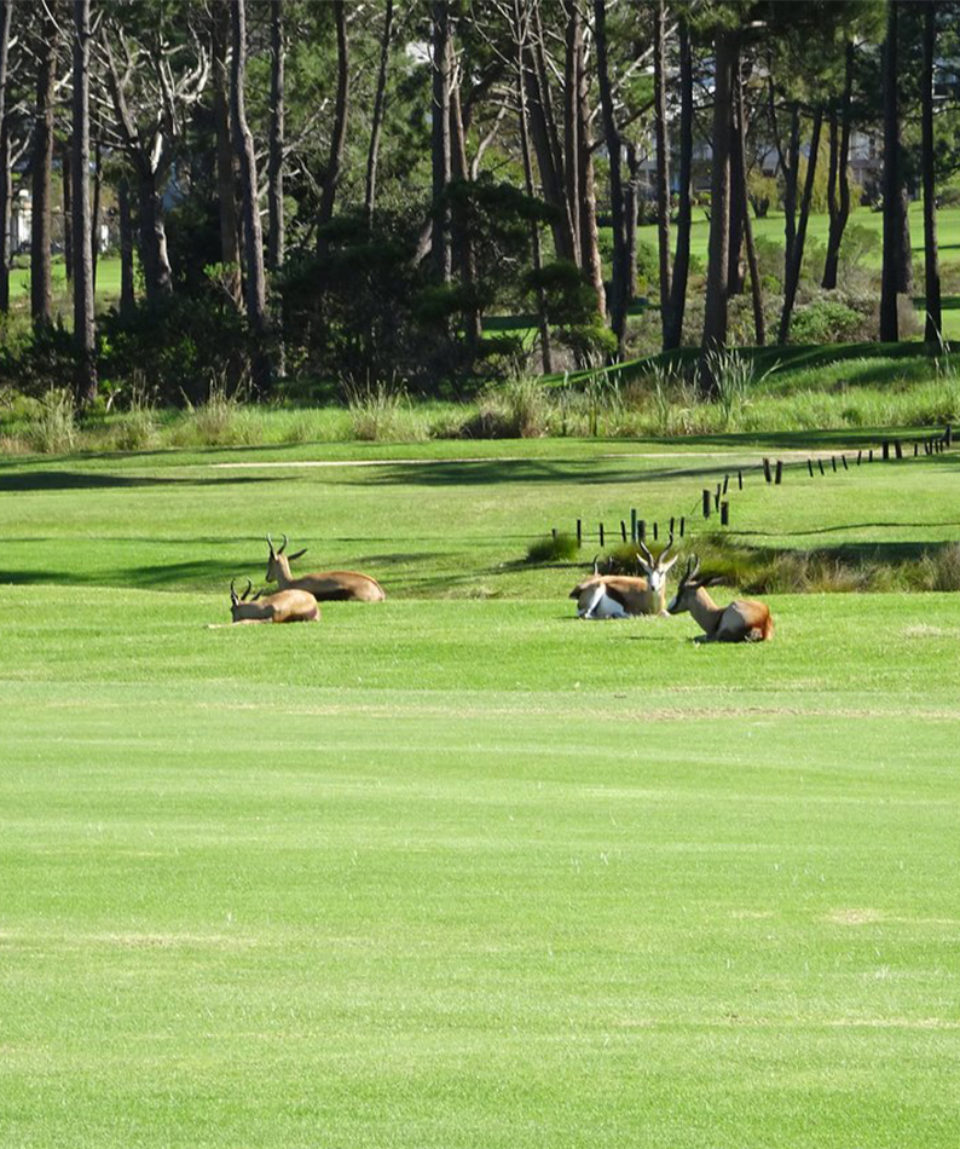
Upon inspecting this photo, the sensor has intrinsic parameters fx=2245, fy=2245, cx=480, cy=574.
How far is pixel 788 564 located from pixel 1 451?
84.5 feet

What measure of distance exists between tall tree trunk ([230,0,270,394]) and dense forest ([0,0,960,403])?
11 cm

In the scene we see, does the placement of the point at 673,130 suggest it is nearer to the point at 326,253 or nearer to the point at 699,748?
the point at 326,253

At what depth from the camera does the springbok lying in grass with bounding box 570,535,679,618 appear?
23.1m

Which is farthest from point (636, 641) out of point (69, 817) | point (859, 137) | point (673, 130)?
point (859, 137)

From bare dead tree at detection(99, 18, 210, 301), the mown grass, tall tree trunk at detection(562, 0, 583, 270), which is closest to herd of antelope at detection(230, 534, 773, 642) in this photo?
the mown grass

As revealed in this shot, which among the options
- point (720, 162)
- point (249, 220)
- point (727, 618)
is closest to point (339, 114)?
point (249, 220)

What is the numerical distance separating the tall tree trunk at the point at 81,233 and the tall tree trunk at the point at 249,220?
3874 mm

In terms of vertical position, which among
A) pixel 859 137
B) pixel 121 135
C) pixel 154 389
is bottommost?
pixel 154 389

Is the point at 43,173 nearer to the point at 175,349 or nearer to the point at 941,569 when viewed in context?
the point at 175,349

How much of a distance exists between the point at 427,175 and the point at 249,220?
39.1m

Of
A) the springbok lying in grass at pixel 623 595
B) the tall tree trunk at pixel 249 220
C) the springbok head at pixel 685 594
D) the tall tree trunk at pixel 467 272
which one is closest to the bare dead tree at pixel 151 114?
the tall tree trunk at pixel 249 220

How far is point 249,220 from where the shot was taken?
5772 centimetres

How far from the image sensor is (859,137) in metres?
171

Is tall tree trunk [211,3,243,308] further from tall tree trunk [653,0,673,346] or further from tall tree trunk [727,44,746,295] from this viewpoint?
tall tree trunk [727,44,746,295]
